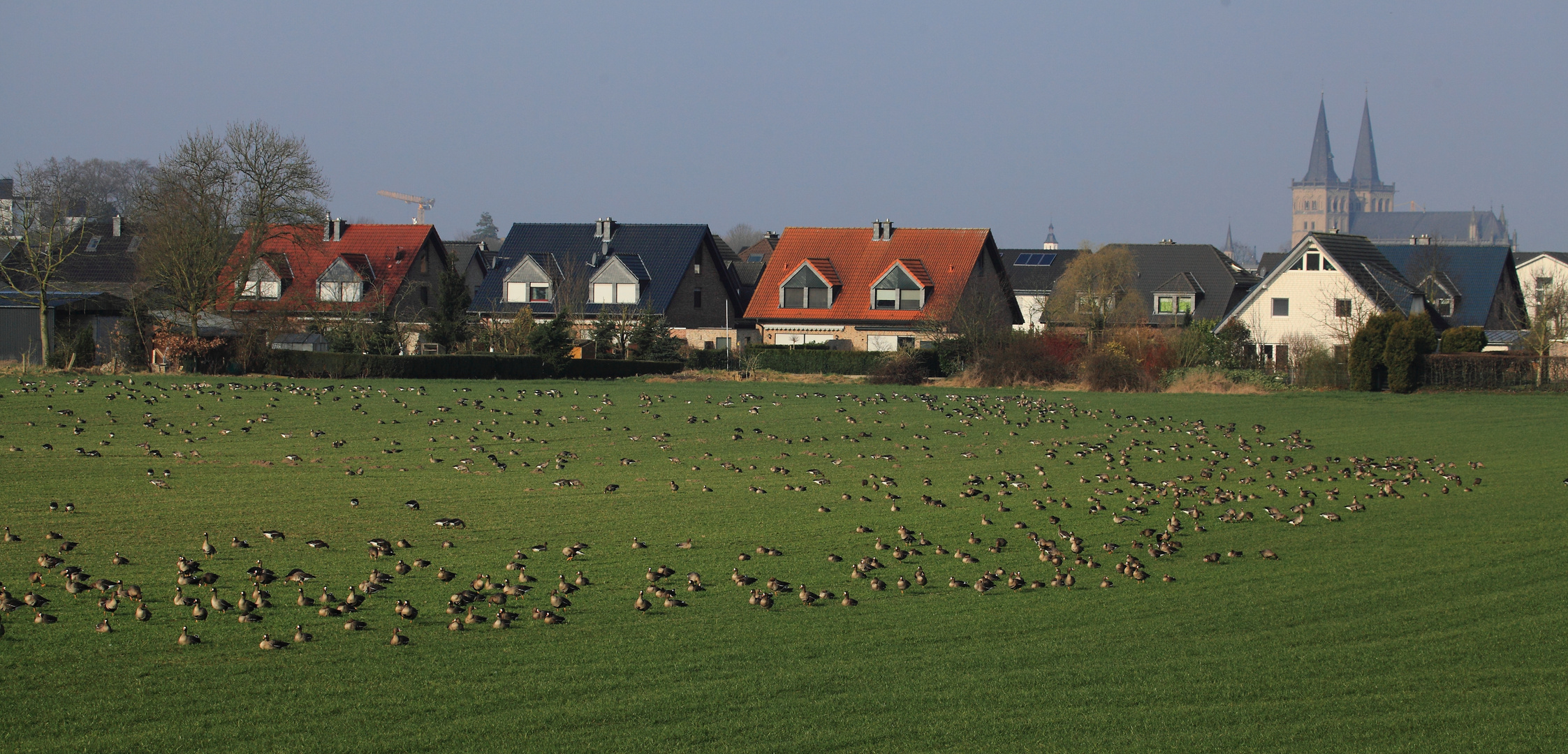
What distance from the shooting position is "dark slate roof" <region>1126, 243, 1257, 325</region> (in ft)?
241

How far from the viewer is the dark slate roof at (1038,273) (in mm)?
80875

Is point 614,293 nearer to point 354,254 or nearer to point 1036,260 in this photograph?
point 354,254

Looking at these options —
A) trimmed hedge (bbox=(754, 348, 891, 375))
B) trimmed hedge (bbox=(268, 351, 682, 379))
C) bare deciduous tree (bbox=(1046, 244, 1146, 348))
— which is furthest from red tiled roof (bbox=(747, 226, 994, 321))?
trimmed hedge (bbox=(268, 351, 682, 379))

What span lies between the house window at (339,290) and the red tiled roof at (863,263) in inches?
746

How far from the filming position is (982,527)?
1484cm

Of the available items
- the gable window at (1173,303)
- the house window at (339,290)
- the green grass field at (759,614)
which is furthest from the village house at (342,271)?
the gable window at (1173,303)

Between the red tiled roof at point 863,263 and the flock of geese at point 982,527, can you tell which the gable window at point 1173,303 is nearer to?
the red tiled roof at point 863,263

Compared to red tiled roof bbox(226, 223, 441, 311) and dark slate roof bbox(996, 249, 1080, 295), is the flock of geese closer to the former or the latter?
red tiled roof bbox(226, 223, 441, 311)

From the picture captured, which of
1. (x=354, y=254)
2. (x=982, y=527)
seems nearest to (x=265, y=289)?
(x=354, y=254)

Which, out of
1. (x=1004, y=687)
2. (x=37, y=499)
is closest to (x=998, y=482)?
(x=1004, y=687)

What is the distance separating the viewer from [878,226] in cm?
6425

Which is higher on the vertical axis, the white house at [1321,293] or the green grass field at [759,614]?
the white house at [1321,293]

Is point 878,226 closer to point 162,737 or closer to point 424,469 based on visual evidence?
point 424,469

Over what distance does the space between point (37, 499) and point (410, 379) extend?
2498 cm
